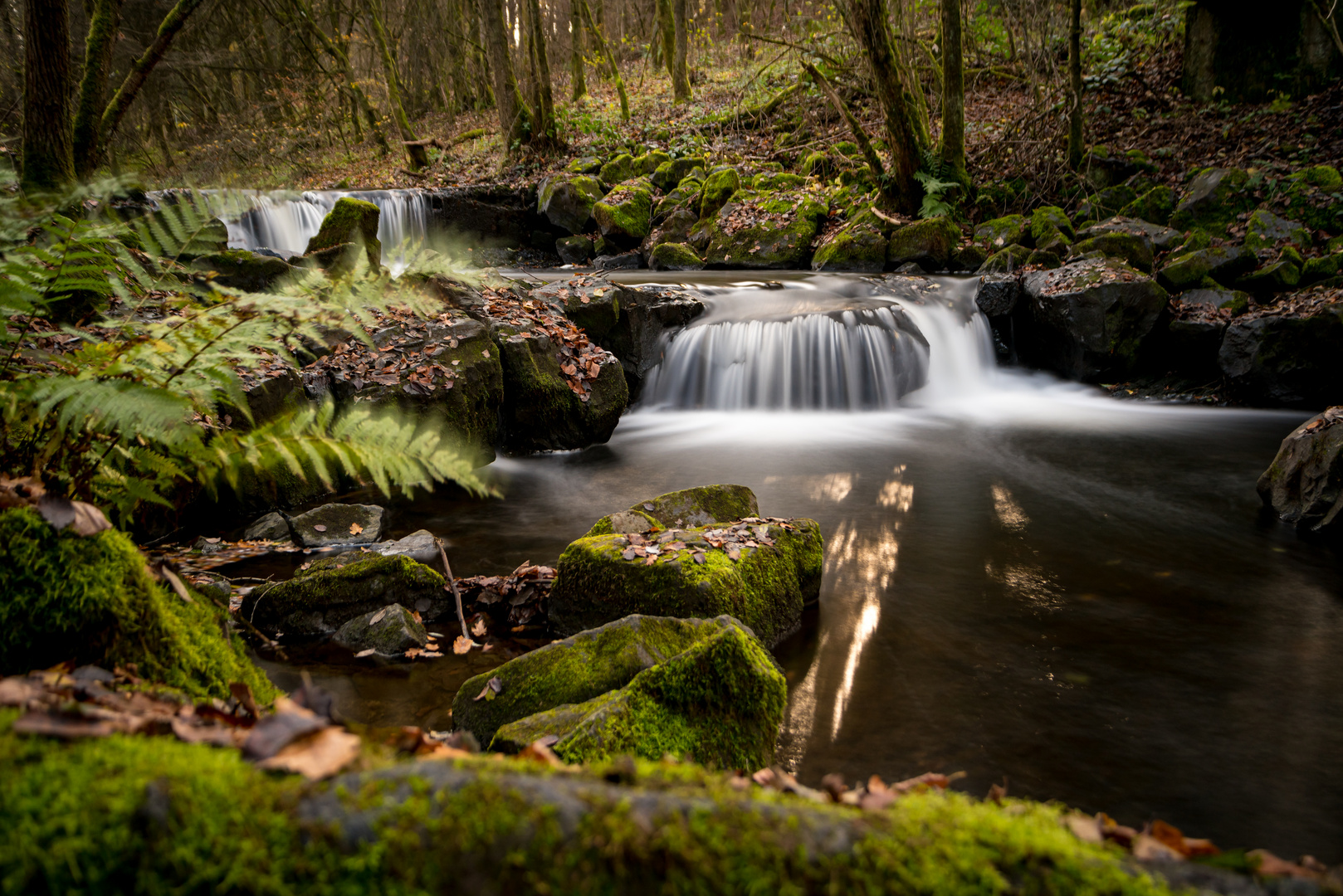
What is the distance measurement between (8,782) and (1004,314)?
13552 mm

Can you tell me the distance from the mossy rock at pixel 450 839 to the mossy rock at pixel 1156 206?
596 inches

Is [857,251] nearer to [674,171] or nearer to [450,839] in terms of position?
[674,171]

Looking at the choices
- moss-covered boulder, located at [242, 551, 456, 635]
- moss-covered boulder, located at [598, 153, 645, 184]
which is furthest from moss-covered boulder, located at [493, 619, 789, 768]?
moss-covered boulder, located at [598, 153, 645, 184]

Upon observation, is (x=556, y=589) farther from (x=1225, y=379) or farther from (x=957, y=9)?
(x=957, y=9)

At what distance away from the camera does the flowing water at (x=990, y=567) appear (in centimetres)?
347

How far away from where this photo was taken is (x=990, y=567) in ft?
18.8

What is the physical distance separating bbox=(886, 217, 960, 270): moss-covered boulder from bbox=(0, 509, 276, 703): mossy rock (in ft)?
47.7

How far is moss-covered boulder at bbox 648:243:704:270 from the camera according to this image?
648 inches

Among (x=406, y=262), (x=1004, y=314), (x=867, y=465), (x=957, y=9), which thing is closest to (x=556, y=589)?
(x=406, y=262)

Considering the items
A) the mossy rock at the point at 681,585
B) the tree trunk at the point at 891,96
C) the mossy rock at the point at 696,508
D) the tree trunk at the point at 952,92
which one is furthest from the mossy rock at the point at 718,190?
the mossy rock at the point at 681,585

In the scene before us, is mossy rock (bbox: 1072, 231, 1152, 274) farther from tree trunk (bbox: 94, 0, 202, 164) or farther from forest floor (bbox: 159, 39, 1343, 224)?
tree trunk (bbox: 94, 0, 202, 164)

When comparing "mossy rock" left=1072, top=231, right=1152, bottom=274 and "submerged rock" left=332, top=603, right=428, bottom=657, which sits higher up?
"mossy rock" left=1072, top=231, right=1152, bottom=274

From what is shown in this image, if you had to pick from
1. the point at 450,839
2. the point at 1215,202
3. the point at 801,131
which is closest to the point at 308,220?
the point at 801,131

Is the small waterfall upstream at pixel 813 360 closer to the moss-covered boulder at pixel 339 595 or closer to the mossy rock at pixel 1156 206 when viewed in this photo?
the mossy rock at pixel 1156 206
